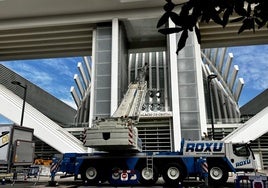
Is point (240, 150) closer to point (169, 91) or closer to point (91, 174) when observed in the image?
point (91, 174)

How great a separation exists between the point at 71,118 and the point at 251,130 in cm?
3931

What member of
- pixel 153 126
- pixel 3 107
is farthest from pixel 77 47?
pixel 153 126

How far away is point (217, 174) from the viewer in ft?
47.2

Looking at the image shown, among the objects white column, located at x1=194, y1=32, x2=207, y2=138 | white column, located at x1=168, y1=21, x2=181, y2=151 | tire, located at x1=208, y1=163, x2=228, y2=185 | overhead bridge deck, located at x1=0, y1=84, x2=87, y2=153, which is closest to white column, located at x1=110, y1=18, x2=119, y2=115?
overhead bridge deck, located at x1=0, y1=84, x2=87, y2=153

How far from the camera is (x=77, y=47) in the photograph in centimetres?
3666

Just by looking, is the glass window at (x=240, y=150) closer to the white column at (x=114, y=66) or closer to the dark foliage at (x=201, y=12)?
the dark foliage at (x=201, y=12)

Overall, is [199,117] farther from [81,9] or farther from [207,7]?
[207,7]

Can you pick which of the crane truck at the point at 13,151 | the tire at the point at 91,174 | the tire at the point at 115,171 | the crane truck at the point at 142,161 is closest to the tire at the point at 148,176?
the crane truck at the point at 142,161

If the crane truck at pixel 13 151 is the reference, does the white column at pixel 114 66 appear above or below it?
above

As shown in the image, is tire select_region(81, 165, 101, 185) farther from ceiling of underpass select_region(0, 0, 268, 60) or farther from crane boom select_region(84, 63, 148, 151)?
ceiling of underpass select_region(0, 0, 268, 60)

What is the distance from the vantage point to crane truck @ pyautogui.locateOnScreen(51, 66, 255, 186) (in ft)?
46.8

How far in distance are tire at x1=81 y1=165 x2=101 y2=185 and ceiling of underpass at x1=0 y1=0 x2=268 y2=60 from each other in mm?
18186

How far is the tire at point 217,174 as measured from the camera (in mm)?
14234

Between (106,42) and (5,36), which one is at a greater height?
(5,36)
